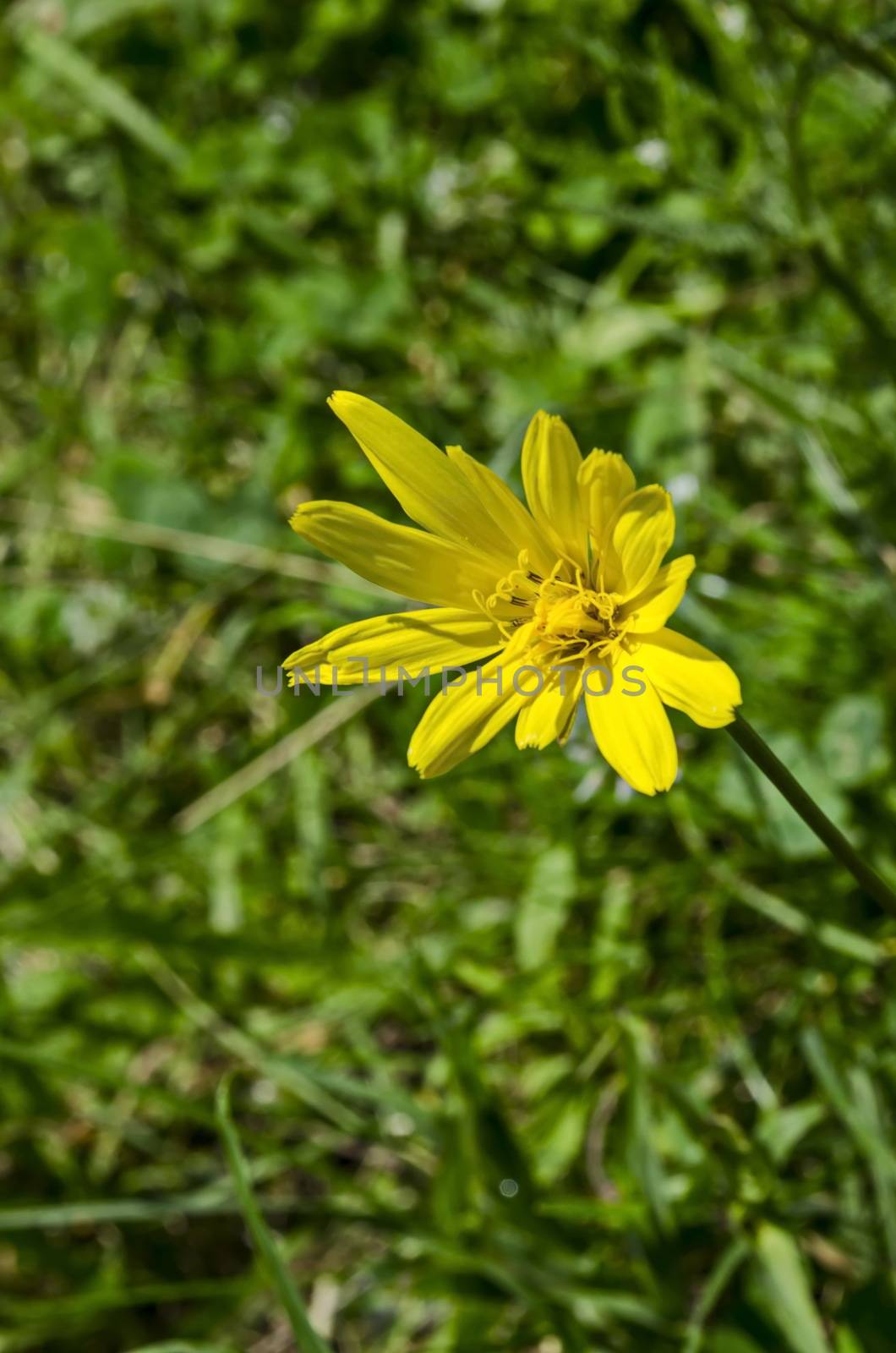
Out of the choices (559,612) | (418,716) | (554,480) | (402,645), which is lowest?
(418,716)

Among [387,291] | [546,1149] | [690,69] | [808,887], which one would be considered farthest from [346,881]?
[690,69]

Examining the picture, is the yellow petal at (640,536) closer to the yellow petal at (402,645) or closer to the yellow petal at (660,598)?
the yellow petal at (660,598)

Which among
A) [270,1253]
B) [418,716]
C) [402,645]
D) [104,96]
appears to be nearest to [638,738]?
[402,645]

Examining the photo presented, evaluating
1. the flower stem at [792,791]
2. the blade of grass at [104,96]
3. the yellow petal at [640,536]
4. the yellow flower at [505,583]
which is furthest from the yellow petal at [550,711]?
the blade of grass at [104,96]

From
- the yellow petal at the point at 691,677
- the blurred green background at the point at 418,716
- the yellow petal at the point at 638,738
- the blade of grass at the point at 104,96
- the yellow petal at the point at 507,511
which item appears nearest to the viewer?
the yellow petal at the point at 691,677

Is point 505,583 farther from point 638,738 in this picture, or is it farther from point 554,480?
point 638,738

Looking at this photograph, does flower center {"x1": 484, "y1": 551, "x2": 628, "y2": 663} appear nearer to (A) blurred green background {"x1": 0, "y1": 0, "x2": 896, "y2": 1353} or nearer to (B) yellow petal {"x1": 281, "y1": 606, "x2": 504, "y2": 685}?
(B) yellow petal {"x1": 281, "y1": 606, "x2": 504, "y2": 685}

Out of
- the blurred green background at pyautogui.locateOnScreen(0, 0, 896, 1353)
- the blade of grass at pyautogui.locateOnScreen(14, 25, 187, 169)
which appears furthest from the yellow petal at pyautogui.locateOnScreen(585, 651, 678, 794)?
the blade of grass at pyautogui.locateOnScreen(14, 25, 187, 169)
